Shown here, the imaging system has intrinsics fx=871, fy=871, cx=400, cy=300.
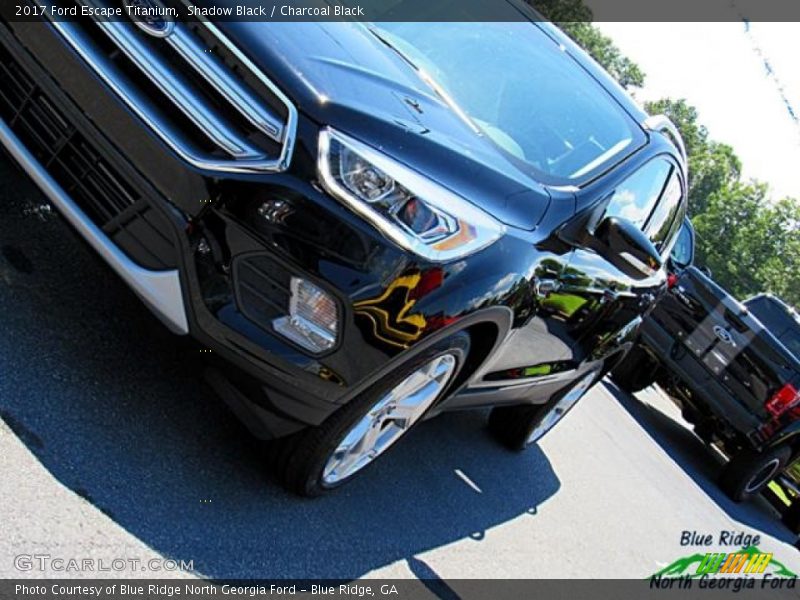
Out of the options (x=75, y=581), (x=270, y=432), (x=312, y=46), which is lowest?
(x=75, y=581)

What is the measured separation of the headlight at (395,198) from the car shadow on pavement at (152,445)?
2.39 feet

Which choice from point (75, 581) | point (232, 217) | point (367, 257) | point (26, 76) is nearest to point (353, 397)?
point (367, 257)

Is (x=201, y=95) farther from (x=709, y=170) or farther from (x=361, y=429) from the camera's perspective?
(x=709, y=170)

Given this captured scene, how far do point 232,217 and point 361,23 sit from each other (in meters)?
1.31

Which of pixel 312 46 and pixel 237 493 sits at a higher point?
pixel 312 46

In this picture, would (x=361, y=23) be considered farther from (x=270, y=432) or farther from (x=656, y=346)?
(x=656, y=346)

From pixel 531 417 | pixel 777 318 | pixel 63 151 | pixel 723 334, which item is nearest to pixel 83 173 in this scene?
pixel 63 151

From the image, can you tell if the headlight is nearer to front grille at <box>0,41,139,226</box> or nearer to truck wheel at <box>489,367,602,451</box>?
front grille at <box>0,41,139,226</box>

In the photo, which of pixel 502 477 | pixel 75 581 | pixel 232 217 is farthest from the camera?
pixel 502 477

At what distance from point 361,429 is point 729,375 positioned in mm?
5689

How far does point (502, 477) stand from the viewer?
190 inches

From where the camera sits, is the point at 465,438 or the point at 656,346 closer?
the point at 465,438

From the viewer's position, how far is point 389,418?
325 cm

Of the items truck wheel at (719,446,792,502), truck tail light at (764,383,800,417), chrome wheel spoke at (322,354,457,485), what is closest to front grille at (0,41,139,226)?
A: chrome wheel spoke at (322,354,457,485)
